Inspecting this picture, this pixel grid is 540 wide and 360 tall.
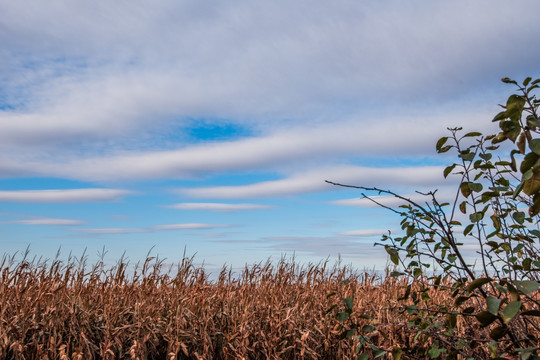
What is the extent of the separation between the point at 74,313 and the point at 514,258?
4.12 m

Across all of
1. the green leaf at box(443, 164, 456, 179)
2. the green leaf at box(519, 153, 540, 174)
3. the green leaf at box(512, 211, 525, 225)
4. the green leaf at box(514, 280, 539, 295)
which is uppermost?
the green leaf at box(443, 164, 456, 179)

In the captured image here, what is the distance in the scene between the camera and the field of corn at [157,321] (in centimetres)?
455

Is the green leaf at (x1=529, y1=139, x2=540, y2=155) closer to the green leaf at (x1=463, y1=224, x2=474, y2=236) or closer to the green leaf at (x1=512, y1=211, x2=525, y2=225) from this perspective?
the green leaf at (x1=463, y1=224, x2=474, y2=236)

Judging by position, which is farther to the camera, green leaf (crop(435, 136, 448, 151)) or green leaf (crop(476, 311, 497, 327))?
green leaf (crop(435, 136, 448, 151))

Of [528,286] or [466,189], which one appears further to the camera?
[466,189]

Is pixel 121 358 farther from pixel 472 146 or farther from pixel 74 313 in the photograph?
pixel 472 146

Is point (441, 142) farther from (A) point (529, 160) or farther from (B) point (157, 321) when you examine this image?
Result: (B) point (157, 321)

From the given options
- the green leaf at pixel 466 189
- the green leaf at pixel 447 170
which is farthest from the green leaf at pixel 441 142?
the green leaf at pixel 466 189

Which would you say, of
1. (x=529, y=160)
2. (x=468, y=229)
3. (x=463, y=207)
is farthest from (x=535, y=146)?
(x=463, y=207)

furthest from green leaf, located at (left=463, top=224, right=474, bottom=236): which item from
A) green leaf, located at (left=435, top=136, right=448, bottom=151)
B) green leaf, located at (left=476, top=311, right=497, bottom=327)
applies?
green leaf, located at (left=476, top=311, right=497, bottom=327)

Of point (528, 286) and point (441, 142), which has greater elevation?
point (441, 142)

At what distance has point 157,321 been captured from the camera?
15.7 feet

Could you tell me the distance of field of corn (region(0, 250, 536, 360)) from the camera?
Answer: 455 centimetres

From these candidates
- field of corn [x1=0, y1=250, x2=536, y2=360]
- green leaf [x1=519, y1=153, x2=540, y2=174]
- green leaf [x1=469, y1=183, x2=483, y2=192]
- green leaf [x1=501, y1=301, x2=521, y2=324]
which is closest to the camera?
green leaf [x1=501, y1=301, x2=521, y2=324]
